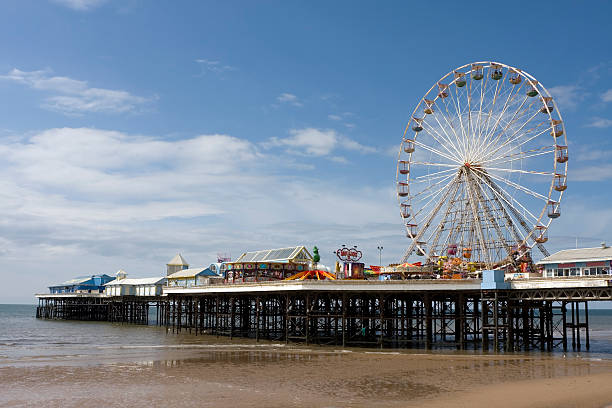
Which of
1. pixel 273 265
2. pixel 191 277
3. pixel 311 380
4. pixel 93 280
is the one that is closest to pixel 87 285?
pixel 93 280

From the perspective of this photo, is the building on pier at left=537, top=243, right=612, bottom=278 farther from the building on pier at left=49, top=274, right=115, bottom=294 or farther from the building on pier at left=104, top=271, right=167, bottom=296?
the building on pier at left=49, top=274, right=115, bottom=294

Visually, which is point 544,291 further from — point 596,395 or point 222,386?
point 222,386

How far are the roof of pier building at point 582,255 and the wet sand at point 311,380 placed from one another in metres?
6.44

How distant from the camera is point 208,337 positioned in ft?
176

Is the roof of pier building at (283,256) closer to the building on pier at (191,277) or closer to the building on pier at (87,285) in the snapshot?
the building on pier at (191,277)

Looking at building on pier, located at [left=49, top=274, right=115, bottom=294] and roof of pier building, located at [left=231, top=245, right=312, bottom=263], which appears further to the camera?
building on pier, located at [left=49, top=274, right=115, bottom=294]

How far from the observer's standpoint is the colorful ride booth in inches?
2013

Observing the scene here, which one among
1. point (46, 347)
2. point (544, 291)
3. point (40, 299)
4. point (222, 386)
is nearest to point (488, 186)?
point (544, 291)

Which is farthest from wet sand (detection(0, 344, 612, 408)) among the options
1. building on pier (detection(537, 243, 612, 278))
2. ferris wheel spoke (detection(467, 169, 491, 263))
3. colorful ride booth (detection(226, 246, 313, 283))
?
colorful ride booth (detection(226, 246, 313, 283))

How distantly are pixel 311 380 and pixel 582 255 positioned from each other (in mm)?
22073

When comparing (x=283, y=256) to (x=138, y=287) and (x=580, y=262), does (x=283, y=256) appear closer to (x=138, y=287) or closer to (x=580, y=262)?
(x=580, y=262)

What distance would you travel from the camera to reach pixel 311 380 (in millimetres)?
27188

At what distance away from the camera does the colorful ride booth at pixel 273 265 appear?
5112cm

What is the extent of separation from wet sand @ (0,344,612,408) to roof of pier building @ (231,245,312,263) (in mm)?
14080
